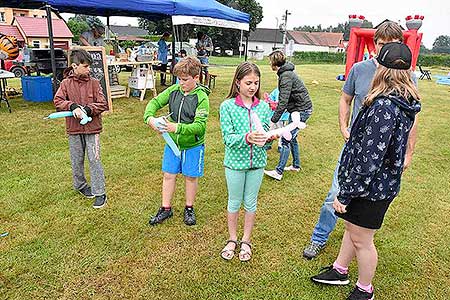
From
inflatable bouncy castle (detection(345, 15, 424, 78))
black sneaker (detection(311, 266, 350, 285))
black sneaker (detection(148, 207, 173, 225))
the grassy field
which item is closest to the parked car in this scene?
the grassy field

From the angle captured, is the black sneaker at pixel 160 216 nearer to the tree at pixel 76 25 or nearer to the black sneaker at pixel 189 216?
the black sneaker at pixel 189 216

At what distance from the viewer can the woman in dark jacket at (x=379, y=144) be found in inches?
72.9

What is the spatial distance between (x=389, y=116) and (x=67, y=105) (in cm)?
271

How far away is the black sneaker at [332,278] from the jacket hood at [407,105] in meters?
1.31

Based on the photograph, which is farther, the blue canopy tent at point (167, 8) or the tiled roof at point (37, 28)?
the tiled roof at point (37, 28)

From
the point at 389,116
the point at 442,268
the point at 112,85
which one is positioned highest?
the point at 389,116

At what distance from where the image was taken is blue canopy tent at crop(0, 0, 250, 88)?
7430 mm

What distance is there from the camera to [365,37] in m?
9.94

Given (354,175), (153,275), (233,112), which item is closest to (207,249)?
(153,275)

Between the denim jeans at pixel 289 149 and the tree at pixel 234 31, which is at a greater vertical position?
the tree at pixel 234 31

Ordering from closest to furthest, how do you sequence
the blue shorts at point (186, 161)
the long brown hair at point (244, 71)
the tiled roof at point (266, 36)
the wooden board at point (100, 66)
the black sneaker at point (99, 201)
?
1. the long brown hair at point (244, 71)
2. the blue shorts at point (186, 161)
3. the black sneaker at point (99, 201)
4. the wooden board at point (100, 66)
5. the tiled roof at point (266, 36)

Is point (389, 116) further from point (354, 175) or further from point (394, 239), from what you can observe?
point (394, 239)

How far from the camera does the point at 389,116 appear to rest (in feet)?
5.98

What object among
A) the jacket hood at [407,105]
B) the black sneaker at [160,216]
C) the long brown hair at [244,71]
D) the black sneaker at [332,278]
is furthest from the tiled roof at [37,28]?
the jacket hood at [407,105]
